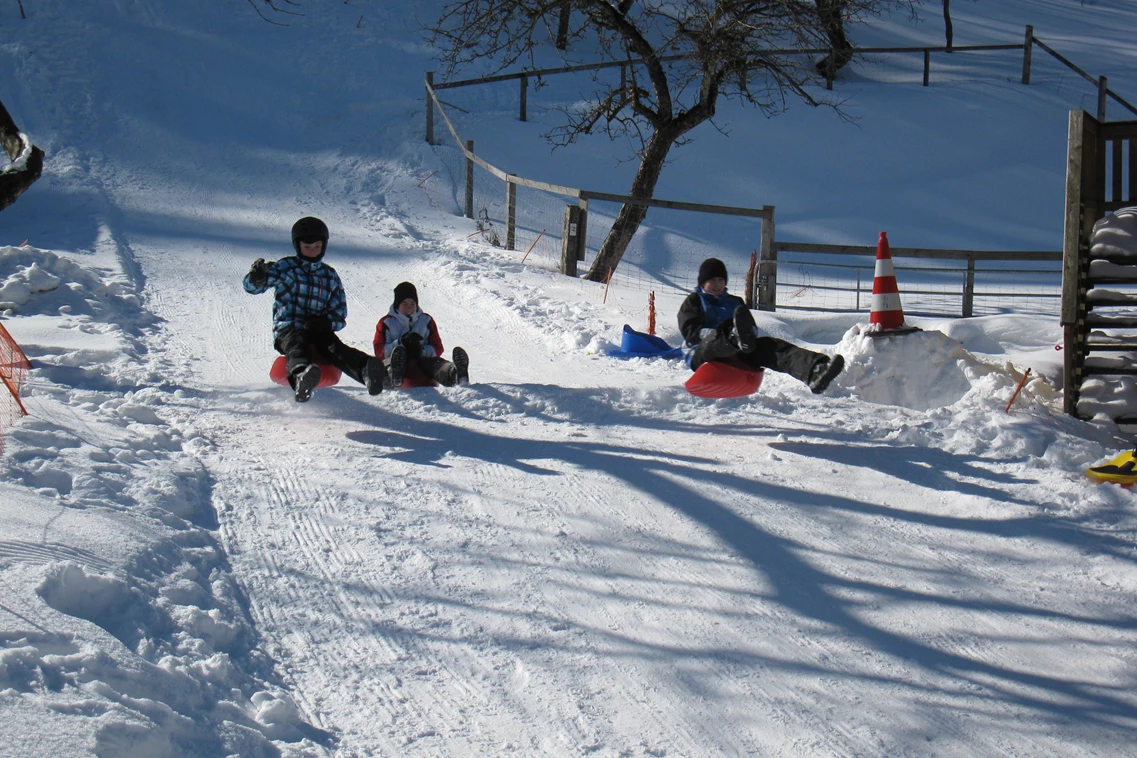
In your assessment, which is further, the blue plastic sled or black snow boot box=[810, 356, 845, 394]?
the blue plastic sled

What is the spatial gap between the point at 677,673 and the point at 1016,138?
20.9 meters

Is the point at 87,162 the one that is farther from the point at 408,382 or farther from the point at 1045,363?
the point at 1045,363

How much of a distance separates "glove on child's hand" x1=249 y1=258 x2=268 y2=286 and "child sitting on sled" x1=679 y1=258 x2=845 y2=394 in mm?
2809

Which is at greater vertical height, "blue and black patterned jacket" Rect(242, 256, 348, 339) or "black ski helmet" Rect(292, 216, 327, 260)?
"black ski helmet" Rect(292, 216, 327, 260)

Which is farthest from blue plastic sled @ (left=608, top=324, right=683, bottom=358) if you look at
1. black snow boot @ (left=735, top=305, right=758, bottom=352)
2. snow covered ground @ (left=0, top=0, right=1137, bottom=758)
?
black snow boot @ (left=735, top=305, right=758, bottom=352)

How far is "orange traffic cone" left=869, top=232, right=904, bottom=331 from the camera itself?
21.4ft

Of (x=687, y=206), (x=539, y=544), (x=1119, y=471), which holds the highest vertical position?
(x=687, y=206)

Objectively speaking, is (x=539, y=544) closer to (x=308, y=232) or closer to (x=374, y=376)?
(x=374, y=376)

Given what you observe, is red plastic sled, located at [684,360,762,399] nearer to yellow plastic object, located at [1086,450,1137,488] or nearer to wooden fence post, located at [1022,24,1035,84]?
yellow plastic object, located at [1086,450,1137,488]

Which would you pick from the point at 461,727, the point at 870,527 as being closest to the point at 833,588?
the point at 870,527

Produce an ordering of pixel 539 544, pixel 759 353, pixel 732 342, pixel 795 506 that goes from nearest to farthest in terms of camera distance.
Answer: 1. pixel 539 544
2. pixel 795 506
3. pixel 732 342
4. pixel 759 353

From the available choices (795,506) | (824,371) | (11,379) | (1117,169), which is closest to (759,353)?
(824,371)

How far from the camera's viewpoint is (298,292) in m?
6.39

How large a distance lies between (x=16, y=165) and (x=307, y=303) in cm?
207
